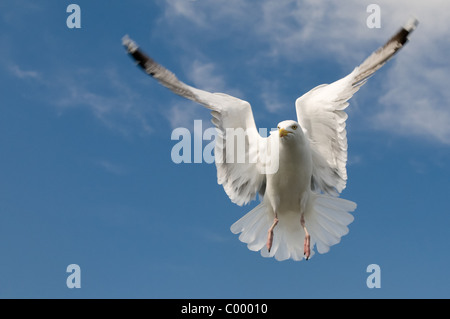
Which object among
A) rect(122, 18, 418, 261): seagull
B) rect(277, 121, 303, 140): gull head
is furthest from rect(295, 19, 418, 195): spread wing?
rect(277, 121, 303, 140): gull head

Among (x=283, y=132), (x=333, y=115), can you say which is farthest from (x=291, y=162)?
(x=333, y=115)

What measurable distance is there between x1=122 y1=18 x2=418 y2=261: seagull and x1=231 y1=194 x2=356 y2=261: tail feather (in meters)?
0.01

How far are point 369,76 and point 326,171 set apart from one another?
1.35 meters

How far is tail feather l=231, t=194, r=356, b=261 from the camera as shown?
977 centimetres

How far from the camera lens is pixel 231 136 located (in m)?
9.51

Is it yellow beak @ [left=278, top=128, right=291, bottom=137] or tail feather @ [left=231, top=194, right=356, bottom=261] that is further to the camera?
tail feather @ [left=231, top=194, right=356, bottom=261]

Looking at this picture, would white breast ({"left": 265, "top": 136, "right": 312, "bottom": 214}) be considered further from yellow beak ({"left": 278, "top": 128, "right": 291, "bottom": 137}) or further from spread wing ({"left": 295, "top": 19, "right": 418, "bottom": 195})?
spread wing ({"left": 295, "top": 19, "right": 418, "bottom": 195})

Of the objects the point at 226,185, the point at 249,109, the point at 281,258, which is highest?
the point at 249,109

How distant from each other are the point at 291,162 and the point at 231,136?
0.89m

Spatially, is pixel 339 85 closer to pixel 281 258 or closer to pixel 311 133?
pixel 311 133

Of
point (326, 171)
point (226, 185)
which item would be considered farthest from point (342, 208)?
point (226, 185)

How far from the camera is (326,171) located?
969 cm

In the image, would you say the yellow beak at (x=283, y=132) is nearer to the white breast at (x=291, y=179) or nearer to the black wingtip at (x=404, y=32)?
the white breast at (x=291, y=179)

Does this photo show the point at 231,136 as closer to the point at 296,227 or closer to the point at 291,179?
the point at 291,179
